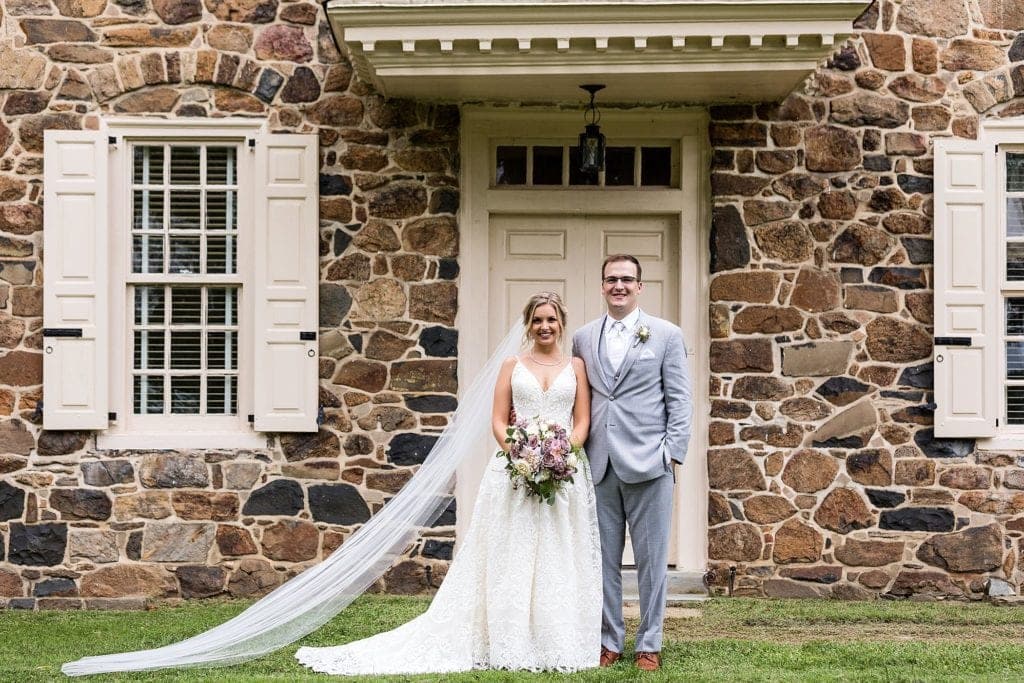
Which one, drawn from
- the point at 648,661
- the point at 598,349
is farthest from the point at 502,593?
the point at 598,349

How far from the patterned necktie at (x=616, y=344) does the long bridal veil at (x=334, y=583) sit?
1.76ft

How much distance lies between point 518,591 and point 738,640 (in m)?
1.46

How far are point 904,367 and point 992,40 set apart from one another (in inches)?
84.8

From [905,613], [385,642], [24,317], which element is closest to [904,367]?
[905,613]

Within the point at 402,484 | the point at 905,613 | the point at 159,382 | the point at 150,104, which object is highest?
the point at 150,104

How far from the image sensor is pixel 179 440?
7723 mm

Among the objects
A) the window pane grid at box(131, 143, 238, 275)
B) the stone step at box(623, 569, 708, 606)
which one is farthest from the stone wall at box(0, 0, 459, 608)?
the stone step at box(623, 569, 708, 606)

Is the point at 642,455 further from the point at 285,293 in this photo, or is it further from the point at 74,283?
the point at 74,283

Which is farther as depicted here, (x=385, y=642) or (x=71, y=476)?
(x=71, y=476)

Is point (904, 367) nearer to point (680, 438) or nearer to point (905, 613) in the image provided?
point (905, 613)

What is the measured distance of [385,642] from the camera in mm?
5848

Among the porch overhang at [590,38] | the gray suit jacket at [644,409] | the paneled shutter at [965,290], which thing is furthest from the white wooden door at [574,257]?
the gray suit jacket at [644,409]

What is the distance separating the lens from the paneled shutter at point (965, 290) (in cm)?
766

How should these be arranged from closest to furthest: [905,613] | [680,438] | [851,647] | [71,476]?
1. [680,438]
2. [851,647]
3. [905,613]
4. [71,476]
